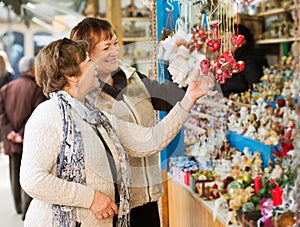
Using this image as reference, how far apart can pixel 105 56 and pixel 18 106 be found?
231 centimetres

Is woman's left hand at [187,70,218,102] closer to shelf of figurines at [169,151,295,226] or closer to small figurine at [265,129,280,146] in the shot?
shelf of figurines at [169,151,295,226]

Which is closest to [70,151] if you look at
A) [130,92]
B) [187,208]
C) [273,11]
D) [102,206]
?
[102,206]

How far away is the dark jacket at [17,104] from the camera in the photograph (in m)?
3.67

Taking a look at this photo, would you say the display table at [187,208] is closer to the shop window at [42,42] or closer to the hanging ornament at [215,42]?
the hanging ornament at [215,42]

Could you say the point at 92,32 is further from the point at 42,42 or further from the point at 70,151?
the point at 42,42

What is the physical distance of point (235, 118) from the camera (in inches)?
98.2

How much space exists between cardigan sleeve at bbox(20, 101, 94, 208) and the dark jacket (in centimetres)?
217

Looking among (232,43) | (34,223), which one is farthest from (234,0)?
(34,223)

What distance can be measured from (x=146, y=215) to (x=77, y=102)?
49 centimetres

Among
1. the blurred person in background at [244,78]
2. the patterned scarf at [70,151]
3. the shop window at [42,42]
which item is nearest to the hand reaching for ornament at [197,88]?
the patterned scarf at [70,151]

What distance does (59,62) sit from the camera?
146 centimetres

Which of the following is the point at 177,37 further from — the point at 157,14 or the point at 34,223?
the point at 34,223

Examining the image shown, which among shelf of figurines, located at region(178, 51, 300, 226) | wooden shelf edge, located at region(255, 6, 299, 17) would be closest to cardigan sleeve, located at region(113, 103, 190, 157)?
shelf of figurines, located at region(178, 51, 300, 226)

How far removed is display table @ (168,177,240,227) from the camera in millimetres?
1850
